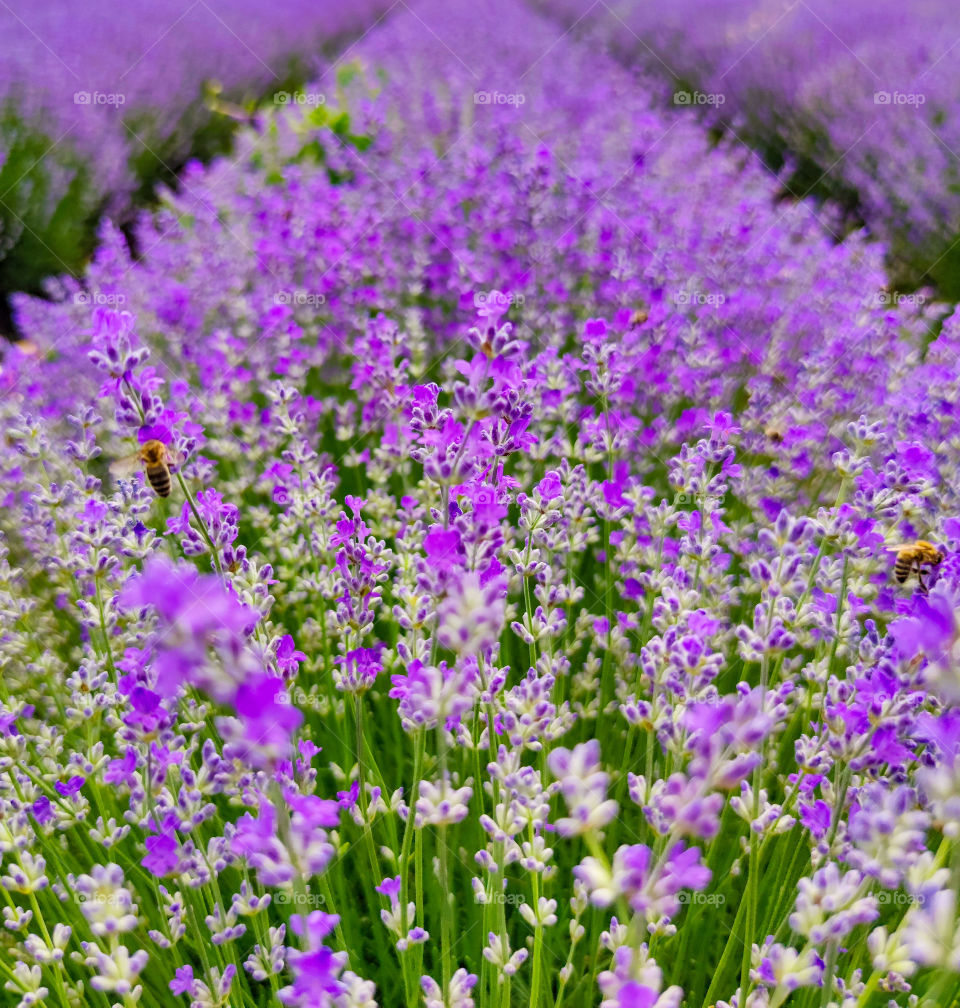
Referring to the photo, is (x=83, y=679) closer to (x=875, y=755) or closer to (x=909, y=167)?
(x=875, y=755)

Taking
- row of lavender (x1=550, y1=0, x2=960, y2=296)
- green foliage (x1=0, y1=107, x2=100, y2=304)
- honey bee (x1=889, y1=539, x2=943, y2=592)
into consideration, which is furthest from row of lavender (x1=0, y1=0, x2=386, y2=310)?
row of lavender (x1=550, y1=0, x2=960, y2=296)

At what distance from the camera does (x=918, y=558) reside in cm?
157

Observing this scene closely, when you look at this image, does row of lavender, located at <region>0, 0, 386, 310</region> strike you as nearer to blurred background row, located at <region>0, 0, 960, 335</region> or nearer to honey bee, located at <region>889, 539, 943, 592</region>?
blurred background row, located at <region>0, 0, 960, 335</region>

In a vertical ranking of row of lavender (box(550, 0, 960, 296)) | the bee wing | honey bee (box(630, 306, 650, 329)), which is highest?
row of lavender (box(550, 0, 960, 296))

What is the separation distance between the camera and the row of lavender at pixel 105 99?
616 centimetres

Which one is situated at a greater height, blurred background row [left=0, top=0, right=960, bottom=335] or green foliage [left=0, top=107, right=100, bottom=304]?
blurred background row [left=0, top=0, right=960, bottom=335]

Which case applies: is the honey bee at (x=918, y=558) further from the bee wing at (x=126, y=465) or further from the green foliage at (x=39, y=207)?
the green foliage at (x=39, y=207)

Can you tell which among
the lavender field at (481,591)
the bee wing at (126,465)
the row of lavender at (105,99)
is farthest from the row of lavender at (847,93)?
the bee wing at (126,465)

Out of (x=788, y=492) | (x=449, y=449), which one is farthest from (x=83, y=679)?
(x=788, y=492)

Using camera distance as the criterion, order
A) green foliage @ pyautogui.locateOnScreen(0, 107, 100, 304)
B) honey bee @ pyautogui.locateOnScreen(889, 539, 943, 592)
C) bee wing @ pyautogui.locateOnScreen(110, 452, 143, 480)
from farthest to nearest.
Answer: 1. green foliage @ pyautogui.locateOnScreen(0, 107, 100, 304)
2. bee wing @ pyautogui.locateOnScreen(110, 452, 143, 480)
3. honey bee @ pyautogui.locateOnScreen(889, 539, 943, 592)

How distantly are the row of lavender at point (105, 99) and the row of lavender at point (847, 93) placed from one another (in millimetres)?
4514

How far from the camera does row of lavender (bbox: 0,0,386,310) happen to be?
6164 mm

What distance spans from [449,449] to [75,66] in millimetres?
8868

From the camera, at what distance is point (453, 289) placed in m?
3.70
